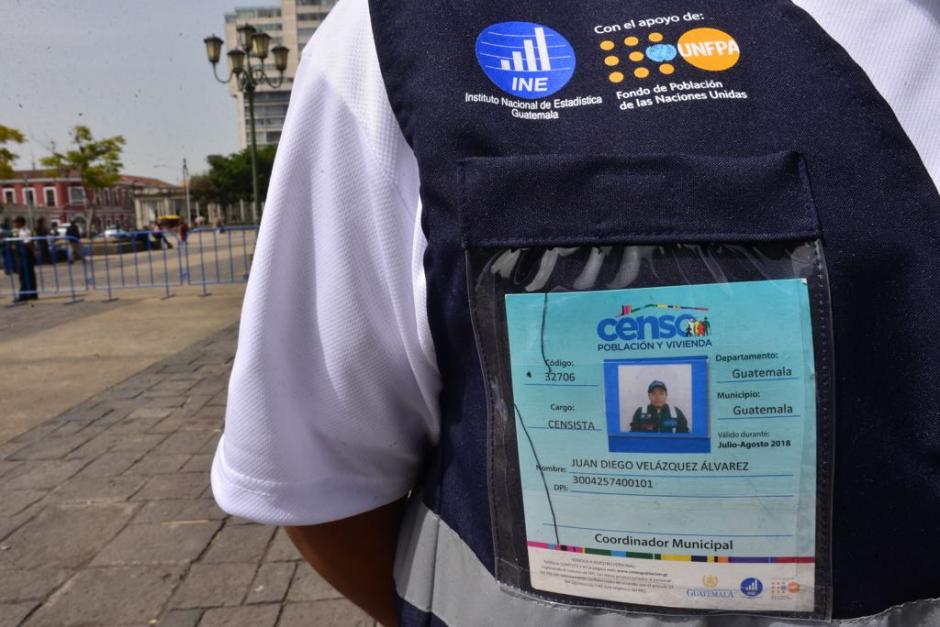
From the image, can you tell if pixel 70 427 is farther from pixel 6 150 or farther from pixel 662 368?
pixel 6 150

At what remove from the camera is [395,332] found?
0.82 meters

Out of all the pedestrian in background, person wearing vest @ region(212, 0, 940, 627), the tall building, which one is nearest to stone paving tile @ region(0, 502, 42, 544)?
person wearing vest @ region(212, 0, 940, 627)

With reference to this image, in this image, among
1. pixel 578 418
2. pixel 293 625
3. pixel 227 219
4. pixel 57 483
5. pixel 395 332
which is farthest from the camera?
pixel 227 219

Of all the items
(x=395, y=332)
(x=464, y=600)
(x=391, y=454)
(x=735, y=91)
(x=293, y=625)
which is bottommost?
(x=293, y=625)

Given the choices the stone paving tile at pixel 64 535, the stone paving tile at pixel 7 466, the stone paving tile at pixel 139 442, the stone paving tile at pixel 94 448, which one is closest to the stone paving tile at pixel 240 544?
the stone paving tile at pixel 64 535

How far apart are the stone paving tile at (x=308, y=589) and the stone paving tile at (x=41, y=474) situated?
5.65 feet

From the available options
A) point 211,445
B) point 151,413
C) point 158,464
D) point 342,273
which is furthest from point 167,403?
point 342,273

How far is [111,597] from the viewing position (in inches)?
109

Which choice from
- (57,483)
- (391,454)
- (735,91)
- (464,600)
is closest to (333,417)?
(391,454)

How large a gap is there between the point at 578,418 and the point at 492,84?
0.34 metres

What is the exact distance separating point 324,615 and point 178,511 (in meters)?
1.16

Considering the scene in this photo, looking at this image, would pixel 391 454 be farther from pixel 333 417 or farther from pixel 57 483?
pixel 57 483

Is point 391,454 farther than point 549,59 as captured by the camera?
→ Yes

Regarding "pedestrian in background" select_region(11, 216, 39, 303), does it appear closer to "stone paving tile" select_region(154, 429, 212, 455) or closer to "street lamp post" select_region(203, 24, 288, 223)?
"street lamp post" select_region(203, 24, 288, 223)
